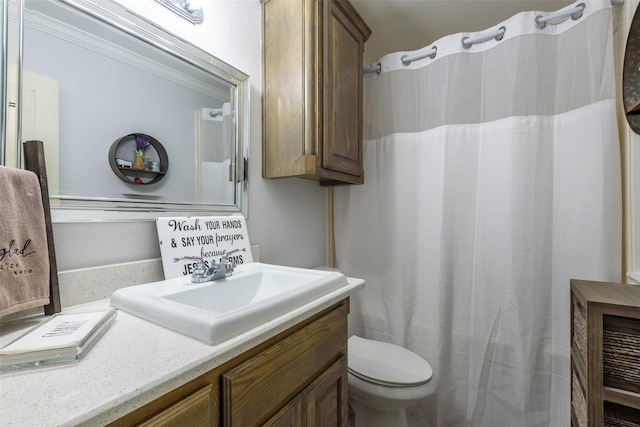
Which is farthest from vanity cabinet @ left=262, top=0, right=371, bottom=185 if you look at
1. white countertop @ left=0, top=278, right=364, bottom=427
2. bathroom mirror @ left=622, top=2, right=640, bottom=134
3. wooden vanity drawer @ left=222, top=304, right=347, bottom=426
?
bathroom mirror @ left=622, top=2, right=640, bottom=134

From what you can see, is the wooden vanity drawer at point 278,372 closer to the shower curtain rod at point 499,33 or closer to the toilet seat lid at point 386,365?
the toilet seat lid at point 386,365

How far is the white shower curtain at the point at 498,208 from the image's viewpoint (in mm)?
1159

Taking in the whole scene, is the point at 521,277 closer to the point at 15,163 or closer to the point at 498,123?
the point at 498,123

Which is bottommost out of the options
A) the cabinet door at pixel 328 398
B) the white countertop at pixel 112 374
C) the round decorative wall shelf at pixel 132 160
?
the cabinet door at pixel 328 398

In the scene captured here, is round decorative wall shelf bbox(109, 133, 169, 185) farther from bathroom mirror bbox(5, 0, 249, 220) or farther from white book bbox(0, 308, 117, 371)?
white book bbox(0, 308, 117, 371)

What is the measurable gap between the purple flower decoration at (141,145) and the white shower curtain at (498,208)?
1.19 metres

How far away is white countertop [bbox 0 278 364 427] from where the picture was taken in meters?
0.33

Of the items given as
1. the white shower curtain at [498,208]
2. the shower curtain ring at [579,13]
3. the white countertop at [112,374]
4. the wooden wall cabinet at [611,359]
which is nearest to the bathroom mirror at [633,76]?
the white shower curtain at [498,208]

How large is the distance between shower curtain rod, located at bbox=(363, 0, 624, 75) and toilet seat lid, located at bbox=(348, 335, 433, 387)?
4.99 feet

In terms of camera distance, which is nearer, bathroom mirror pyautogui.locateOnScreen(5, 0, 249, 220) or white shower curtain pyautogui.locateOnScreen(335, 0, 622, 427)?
bathroom mirror pyautogui.locateOnScreen(5, 0, 249, 220)

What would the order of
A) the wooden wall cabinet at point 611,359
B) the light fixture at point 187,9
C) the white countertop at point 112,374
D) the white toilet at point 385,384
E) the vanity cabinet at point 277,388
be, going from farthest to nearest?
the white toilet at point 385,384, the light fixture at point 187,9, the wooden wall cabinet at point 611,359, the vanity cabinet at point 277,388, the white countertop at point 112,374

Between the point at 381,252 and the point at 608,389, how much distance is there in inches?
39.1

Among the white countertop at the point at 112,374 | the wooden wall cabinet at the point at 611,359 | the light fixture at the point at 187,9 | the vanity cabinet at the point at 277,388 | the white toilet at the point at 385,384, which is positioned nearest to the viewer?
the white countertop at the point at 112,374

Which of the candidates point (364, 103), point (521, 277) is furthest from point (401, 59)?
point (521, 277)
